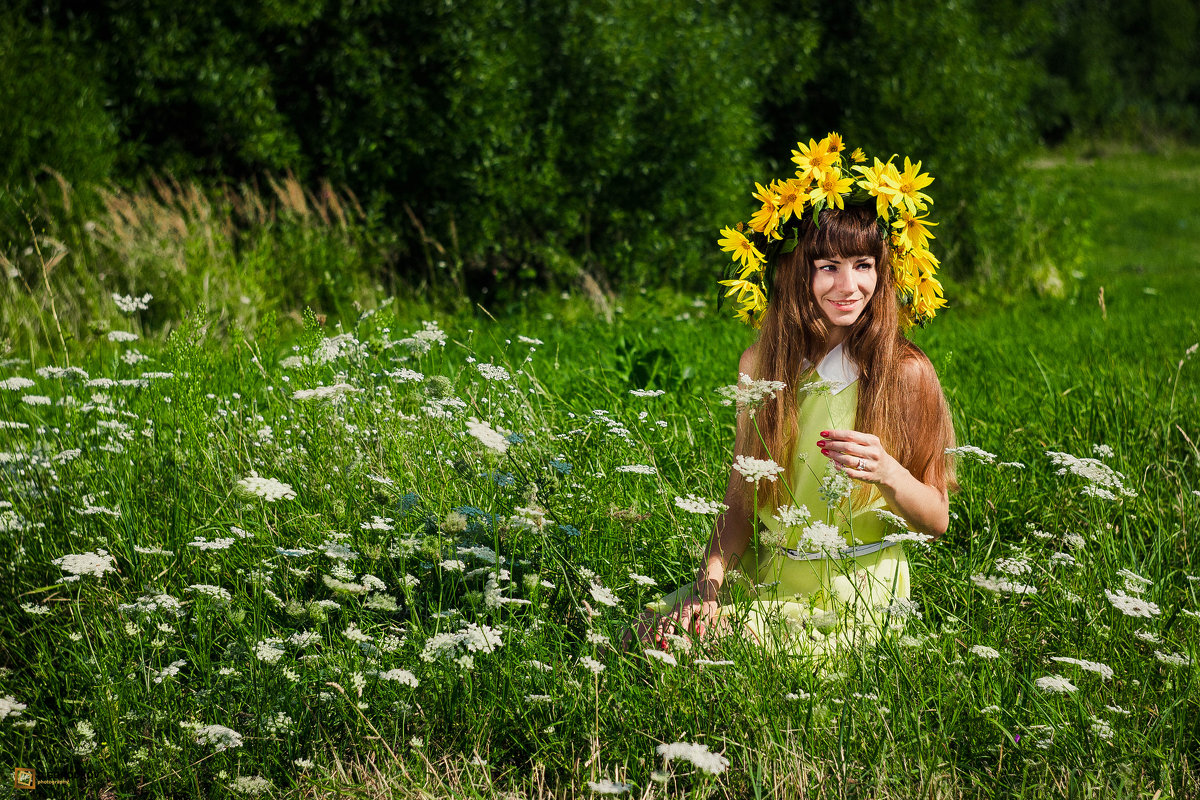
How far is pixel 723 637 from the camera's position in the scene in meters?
2.18

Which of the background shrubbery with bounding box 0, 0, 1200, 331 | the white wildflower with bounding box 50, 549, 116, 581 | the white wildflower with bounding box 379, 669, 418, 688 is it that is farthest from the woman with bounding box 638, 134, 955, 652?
the background shrubbery with bounding box 0, 0, 1200, 331

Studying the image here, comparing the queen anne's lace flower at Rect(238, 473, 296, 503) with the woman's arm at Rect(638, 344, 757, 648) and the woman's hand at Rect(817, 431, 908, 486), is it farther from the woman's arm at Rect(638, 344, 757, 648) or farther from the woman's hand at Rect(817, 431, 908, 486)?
the woman's hand at Rect(817, 431, 908, 486)

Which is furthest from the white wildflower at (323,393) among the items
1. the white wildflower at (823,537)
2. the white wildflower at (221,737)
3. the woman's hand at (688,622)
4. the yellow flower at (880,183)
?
the yellow flower at (880,183)

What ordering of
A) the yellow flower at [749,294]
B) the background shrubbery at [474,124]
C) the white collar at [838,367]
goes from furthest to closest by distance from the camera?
the background shrubbery at [474,124], the yellow flower at [749,294], the white collar at [838,367]

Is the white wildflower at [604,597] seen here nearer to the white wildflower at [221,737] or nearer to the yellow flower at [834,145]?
the white wildflower at [221,737]

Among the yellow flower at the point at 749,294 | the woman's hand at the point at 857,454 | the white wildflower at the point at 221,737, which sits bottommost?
the white wildflower at the point at 221,737

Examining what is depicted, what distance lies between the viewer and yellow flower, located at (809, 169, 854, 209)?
2.41 m

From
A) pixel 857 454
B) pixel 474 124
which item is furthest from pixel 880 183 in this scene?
pixel 474 124

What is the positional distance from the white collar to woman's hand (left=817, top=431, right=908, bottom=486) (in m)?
0.30

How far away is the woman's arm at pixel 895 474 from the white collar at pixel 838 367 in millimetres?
132

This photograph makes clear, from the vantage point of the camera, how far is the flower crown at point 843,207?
7.87 feet

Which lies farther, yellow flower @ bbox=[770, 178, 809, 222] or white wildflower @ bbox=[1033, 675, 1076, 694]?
yellow flower @ bbox=[770, 178, 809, 222]

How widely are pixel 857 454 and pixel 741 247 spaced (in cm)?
67

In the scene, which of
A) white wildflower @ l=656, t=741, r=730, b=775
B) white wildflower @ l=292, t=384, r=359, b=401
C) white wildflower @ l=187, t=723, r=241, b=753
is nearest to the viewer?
white wildflower @ l=656, t=741, r=730, b=775
